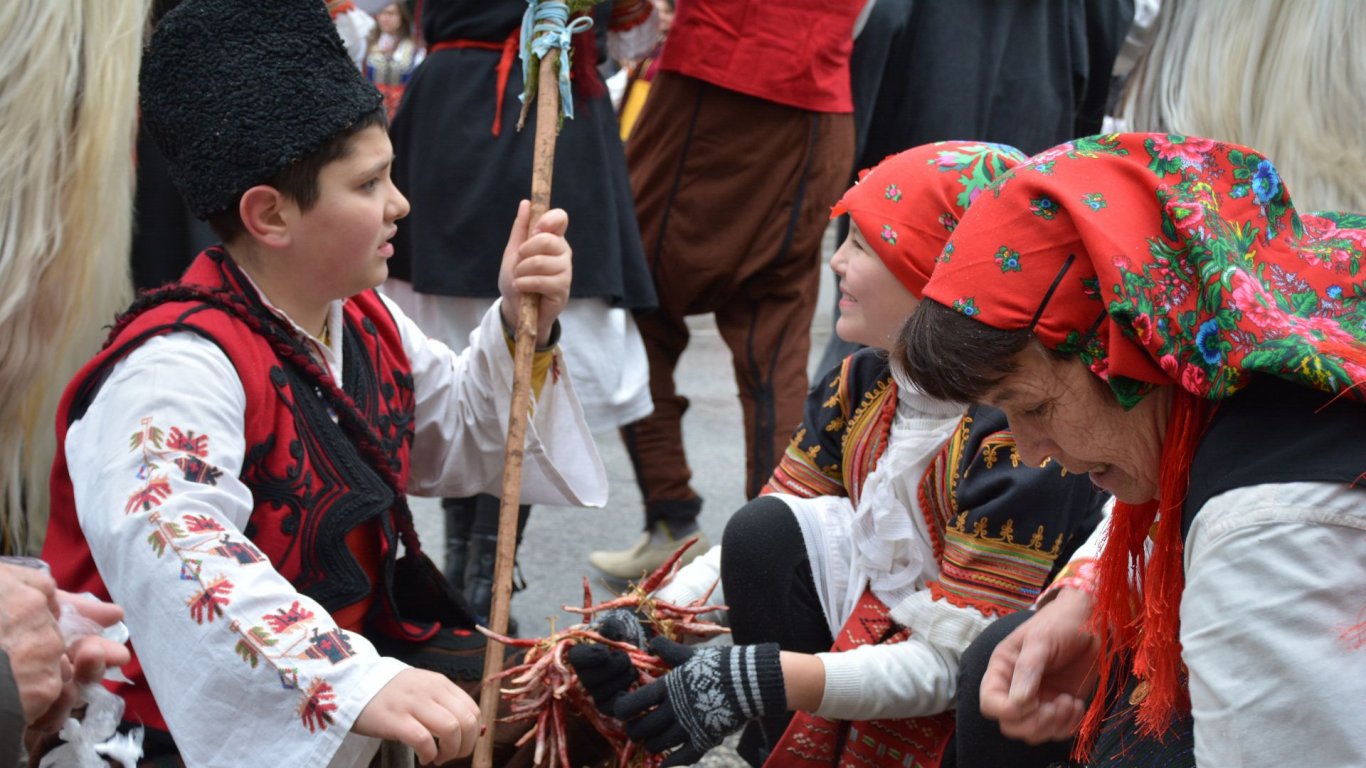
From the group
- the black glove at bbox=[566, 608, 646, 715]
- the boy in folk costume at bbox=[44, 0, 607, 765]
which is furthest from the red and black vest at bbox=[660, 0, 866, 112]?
the black glove at bbox=[566, 608, 646, 715]

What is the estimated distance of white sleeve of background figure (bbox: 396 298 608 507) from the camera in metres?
2.35

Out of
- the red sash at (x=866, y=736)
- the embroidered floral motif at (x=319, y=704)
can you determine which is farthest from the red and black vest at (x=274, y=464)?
the red sash at (x=866, y=736)

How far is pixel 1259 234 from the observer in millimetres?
1473

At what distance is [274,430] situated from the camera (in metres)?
1.96

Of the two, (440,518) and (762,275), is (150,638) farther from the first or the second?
(440,518)

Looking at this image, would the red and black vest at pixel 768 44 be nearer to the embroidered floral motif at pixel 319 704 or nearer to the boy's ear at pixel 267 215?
the boy's ear at pixel 267 215

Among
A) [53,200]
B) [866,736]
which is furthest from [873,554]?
[53,200]

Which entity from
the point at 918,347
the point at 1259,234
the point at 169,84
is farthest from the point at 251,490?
the point at 1259,234

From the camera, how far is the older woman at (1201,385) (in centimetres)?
136

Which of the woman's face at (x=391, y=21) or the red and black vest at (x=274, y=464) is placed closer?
the red and black vest at (x=274, y=464)

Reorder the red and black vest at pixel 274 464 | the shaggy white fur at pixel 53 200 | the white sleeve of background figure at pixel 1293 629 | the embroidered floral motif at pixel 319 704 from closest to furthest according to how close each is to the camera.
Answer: the white sleeve of background figure at pixel 1293 629 < the embroidered floral motif at pixel 319 704 < the red and black vest at pixel 274 464 < the shaggy white fur at pixel 53 200

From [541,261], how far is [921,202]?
57 centimetres

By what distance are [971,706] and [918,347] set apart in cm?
62

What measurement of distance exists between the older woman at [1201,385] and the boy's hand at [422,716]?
0.68m
